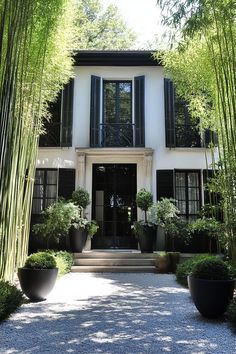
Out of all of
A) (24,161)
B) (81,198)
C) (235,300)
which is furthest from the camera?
(81,198)

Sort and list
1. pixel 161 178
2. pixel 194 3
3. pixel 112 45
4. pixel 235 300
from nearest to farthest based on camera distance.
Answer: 1. pixel 235 300
2. pixel 194 3
3. pixel 161 178
4. pixel 112 45

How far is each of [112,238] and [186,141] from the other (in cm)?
334

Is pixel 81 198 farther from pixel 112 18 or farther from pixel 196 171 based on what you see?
pixel 112 18

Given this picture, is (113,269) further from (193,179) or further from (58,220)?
(193,179)

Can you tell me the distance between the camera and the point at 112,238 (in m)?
9.68

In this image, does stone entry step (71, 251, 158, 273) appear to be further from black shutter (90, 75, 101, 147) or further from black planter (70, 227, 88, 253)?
black shutter (90, 75, 101, 147)

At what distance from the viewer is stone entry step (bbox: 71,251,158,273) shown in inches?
301

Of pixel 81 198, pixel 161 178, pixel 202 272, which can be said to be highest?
pixel 161 178

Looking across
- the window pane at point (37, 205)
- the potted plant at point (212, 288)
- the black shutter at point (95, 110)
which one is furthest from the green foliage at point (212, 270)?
the window pane at point (37, 205)

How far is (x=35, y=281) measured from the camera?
15.4ft

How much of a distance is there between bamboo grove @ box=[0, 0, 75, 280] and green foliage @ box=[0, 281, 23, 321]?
49 cm

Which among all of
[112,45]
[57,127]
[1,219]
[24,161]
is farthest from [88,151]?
[112,45]

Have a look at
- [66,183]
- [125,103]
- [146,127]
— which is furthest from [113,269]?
[125,103]

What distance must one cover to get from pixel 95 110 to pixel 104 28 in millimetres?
7478
